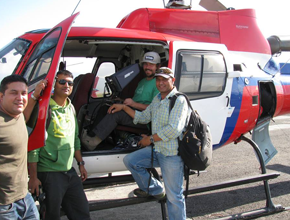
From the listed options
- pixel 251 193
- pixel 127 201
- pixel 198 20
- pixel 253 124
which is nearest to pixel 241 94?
pixel 253 124

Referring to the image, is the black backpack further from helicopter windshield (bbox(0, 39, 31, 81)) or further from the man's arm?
helicopter windshield (bbox(0, 39, 31, 81))

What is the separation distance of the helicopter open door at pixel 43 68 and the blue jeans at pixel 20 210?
0.48 m

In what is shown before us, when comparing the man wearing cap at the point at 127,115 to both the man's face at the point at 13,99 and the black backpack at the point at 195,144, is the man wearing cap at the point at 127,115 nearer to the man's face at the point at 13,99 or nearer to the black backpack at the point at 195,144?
the black backpack at the point at 195,144

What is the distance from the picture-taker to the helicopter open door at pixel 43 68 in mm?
2383

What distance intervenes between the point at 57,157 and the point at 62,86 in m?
0.62

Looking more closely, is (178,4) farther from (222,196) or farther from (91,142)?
(222,196)

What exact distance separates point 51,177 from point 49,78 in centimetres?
86

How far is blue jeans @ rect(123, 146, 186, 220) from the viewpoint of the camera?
2.88 meters

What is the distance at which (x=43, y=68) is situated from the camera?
8.76 feet

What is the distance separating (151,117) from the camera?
314 centimetres

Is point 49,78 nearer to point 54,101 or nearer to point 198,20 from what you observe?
point 54,101

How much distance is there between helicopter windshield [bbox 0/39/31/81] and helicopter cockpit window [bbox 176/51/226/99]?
1.73 meters

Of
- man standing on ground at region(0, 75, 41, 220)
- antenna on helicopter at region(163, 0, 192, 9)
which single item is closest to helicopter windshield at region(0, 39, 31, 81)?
man standing on ground at region(0, 75, 41, 220)

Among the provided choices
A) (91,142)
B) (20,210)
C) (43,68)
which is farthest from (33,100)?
(91,142)
